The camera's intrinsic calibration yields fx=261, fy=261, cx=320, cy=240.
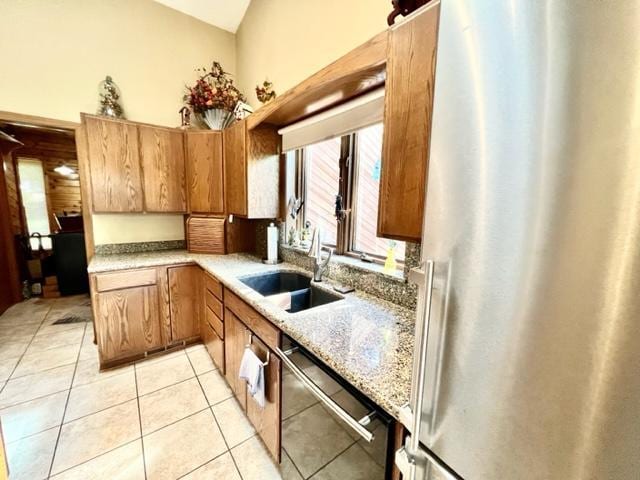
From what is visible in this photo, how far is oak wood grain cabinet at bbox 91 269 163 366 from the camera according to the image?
2098 mm

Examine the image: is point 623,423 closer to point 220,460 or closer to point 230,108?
point 220,460

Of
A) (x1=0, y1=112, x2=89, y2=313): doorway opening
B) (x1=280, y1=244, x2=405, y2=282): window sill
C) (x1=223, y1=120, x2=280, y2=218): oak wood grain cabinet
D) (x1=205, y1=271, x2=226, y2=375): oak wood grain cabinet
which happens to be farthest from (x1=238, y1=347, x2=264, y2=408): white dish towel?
(x1=0, y1=112, x2=89, y2=313): doorway opening

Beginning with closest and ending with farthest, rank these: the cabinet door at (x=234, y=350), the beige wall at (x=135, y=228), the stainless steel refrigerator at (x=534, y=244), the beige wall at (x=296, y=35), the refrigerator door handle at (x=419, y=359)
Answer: the stainless steel refrigerator at (x=534, y=244) < the refrigerator door handle at (x=419, y=359) < the beige wall at (x=296, y=35) < the cabinet door at (x=234, y=350) < the beige wall at (x=135, y=228)

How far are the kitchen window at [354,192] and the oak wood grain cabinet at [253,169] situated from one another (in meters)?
0.42

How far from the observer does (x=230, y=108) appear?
8.38ft

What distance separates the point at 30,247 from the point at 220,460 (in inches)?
188

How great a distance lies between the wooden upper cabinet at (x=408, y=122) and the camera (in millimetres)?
846

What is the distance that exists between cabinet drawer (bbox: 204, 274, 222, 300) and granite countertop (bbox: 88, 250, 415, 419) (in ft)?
0.62

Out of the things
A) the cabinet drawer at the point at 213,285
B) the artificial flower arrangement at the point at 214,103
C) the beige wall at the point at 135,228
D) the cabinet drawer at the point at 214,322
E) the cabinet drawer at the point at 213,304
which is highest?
the artificial flower arrangement at the point at 214,103

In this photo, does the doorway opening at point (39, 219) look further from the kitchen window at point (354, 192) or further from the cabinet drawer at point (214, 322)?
the kitchen window at point (354, 192)

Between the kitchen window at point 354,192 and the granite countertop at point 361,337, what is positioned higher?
the kitchen window at point 354,192

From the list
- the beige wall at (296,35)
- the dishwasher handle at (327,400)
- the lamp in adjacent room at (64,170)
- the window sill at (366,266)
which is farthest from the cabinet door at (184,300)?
the lamp in adjacent room at (64,170)

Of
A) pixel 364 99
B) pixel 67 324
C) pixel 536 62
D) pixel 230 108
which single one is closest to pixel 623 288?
pixel 536 62

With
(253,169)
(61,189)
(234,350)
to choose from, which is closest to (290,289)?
(234,350)
